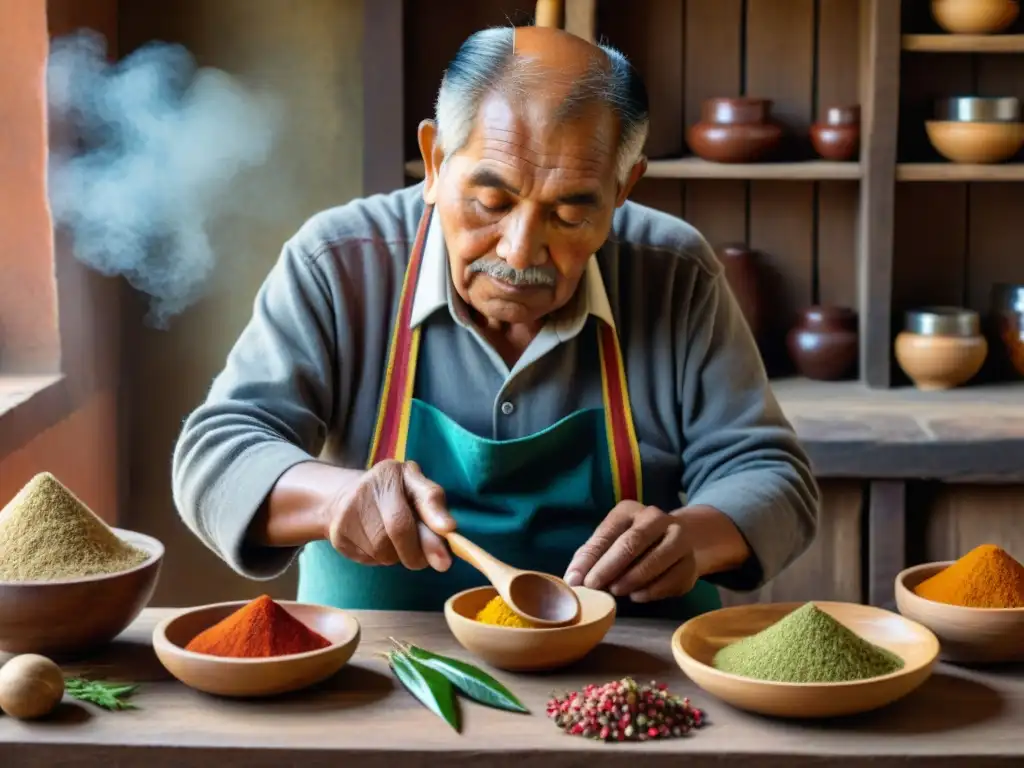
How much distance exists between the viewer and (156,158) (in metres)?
3.31

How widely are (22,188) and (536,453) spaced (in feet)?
4.90

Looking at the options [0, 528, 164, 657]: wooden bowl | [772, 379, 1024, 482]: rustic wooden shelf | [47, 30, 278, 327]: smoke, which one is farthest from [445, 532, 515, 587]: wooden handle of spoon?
[47, 30, 278, 327]: smoke

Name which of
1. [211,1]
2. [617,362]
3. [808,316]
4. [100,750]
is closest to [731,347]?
[617,362]

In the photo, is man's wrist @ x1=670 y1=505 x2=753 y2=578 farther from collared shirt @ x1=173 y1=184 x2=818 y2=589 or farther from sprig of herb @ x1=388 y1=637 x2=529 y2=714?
sprig of herb @ x1=388 y1=637 x2=529 y2=714

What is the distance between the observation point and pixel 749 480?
A: 1.91 m

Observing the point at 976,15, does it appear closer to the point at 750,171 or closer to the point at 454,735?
the point at 750,171

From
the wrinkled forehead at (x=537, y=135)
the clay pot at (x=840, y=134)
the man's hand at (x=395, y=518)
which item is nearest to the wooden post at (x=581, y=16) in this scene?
the clay pot at (x=840, y=134)

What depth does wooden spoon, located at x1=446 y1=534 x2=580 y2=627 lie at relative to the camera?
4.99 feet

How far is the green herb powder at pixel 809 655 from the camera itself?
1376mm

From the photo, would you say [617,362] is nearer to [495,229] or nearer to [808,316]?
[495,229]

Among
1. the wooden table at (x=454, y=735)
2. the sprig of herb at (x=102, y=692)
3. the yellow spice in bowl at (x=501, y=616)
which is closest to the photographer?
the wooden table at (x=454, y=735)

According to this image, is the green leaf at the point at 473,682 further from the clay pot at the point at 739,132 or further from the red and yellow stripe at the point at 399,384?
the clay pot at the point at 739,132

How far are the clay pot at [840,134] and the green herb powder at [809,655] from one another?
2.14 m

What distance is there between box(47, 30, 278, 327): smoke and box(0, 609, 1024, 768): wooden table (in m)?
1.89
